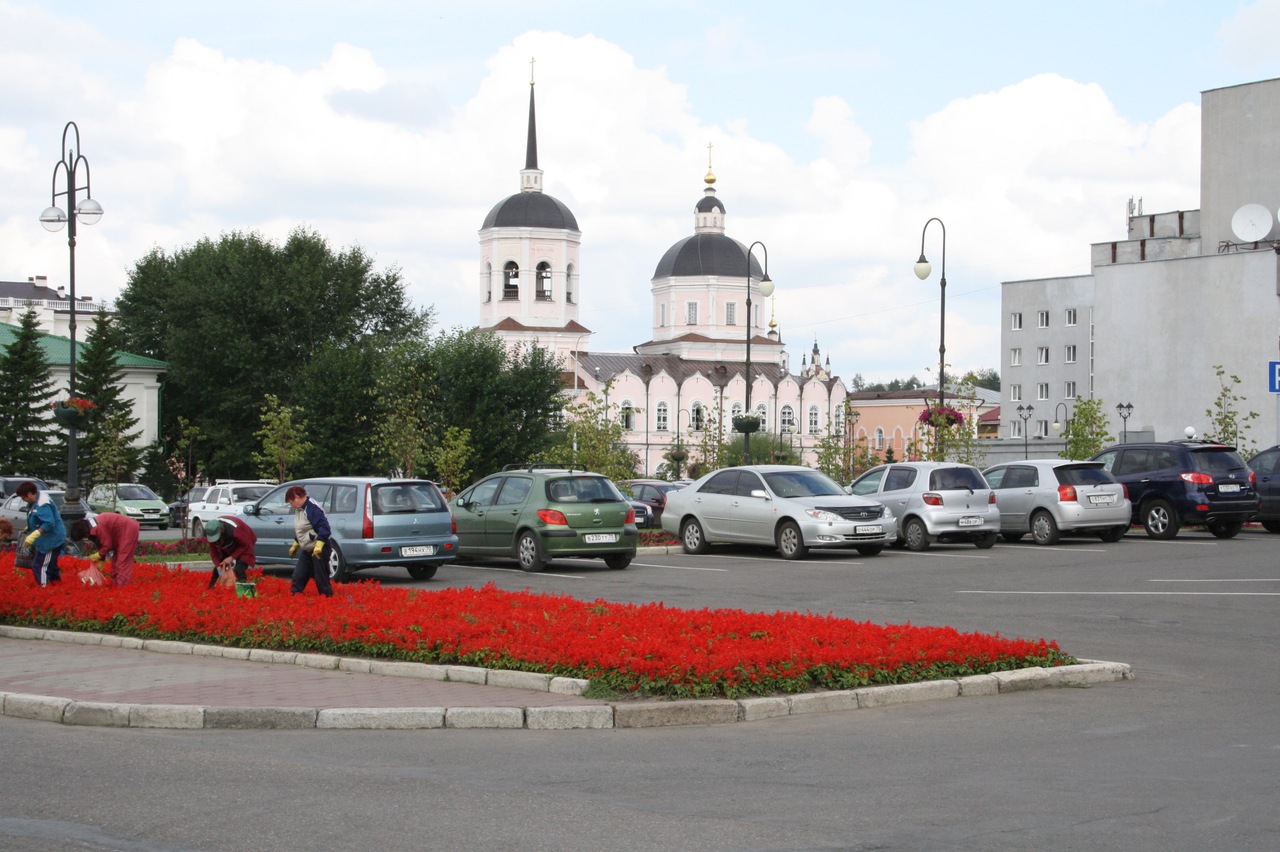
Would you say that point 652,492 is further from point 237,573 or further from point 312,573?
point 312,573

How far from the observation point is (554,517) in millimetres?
21875

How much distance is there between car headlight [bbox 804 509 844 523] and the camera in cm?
2339

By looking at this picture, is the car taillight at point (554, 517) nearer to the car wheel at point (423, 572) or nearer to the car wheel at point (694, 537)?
the car wheel at point (423, 572)

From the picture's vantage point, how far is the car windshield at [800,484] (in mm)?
24234

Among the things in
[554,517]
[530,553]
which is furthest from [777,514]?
[530,553]

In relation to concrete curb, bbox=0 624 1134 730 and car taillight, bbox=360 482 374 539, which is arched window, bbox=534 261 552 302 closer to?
car taillight, bbox=360 482 374 539

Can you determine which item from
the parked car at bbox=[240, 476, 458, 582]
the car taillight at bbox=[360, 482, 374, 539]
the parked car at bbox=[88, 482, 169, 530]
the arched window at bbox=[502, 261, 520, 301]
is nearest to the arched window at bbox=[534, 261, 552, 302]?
the arched window at bbox=[502, 261, 520, 301]

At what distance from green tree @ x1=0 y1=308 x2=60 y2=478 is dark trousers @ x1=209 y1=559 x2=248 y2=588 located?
5022 centimetres

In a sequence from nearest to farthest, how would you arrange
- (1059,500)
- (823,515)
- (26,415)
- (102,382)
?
1. (823,515)
2. (1059,500)
3. (26,415)
4. (102,382)

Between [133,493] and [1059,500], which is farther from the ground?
[1059,500]

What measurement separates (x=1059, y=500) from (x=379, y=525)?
13264 mm

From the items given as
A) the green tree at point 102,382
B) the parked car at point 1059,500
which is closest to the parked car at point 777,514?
the parked car at point 1059,500

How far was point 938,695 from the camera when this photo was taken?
10.4 metres

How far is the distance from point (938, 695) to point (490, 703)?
→ 10.8 feet
